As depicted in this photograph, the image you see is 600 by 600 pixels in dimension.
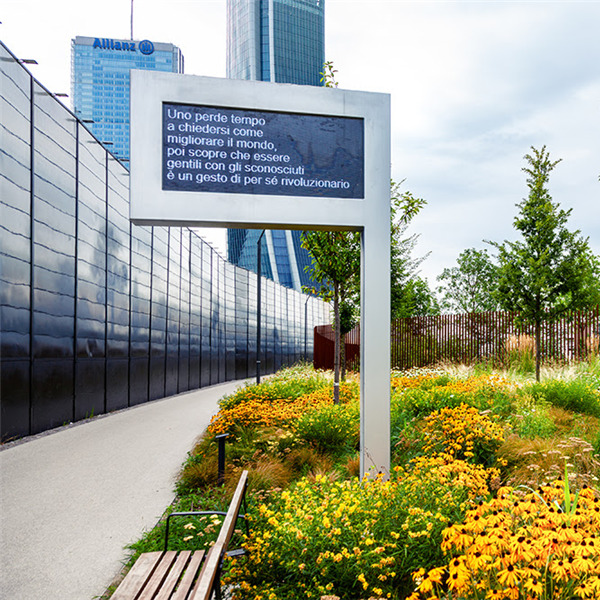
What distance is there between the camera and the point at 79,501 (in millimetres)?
6465

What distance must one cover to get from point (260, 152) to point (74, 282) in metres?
8.85

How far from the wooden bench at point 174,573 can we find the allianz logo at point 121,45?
621 ft

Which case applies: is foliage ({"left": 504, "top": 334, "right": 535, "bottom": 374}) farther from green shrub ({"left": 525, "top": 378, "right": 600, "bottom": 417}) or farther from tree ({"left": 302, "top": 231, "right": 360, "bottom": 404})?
tree ({"left": 302, "top": 231, "right": 360, "bottom": 404})

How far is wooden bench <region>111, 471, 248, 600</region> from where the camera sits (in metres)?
2.80

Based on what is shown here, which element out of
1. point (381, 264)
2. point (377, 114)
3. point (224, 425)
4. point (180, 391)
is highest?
point (377, 114)

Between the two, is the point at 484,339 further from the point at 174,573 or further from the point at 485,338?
the point at 174,573

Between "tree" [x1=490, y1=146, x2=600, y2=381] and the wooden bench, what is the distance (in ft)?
42.2

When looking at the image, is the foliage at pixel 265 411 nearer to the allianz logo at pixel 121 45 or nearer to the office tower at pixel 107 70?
the office tower at pixel 107 70

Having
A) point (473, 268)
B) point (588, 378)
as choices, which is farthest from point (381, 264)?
point (473, 268)

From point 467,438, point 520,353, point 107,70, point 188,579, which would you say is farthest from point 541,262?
point 107,70

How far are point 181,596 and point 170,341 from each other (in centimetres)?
1863

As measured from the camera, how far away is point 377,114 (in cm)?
615

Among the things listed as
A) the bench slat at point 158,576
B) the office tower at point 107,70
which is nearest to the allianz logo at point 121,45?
the office tower at point 107,70

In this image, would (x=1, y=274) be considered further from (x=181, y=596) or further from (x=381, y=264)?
(x=181, y=596)
